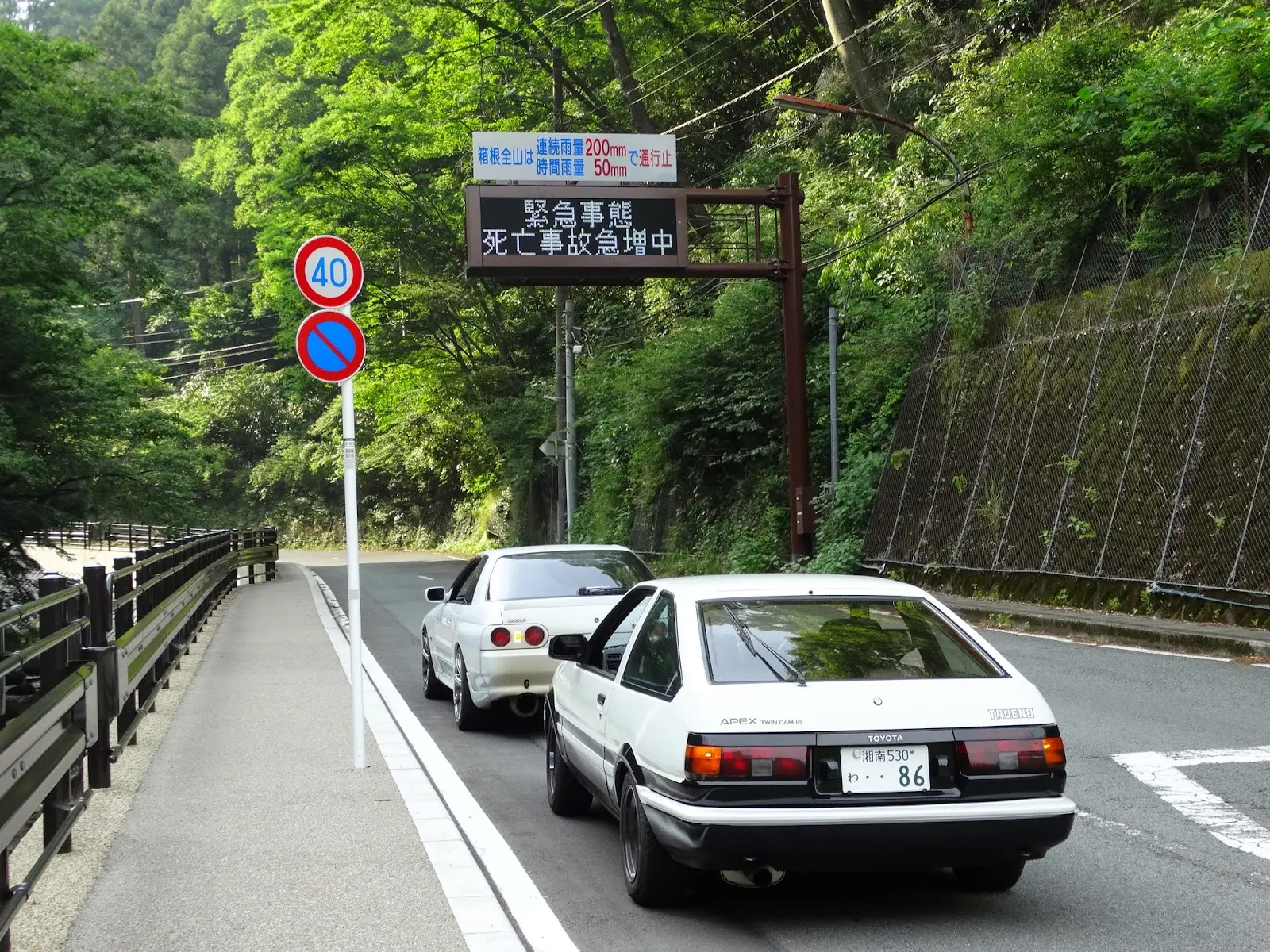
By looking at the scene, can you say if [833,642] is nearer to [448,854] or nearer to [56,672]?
[448,854]

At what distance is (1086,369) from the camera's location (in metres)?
19.7

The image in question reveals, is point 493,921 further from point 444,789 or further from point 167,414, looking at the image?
point 167,414

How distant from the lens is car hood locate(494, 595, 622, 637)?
33.1 ft

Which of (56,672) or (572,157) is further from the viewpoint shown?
→ (572,157)

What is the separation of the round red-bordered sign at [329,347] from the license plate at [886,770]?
4.87 metres

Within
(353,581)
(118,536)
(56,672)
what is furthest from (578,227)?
(118,536)

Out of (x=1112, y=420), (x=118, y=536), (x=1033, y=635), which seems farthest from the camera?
(x=118, y=536)

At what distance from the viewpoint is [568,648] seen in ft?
23.4

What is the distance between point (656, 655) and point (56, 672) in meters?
2.89

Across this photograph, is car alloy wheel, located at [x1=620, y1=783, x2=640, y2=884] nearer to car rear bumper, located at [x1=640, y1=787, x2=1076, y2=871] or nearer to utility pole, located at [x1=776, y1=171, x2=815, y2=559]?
car rear bumper, located at [x1=640, y1=787, x2=1076, y2=871]

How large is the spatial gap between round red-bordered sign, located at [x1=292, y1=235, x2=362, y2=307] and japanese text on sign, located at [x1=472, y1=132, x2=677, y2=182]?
14350 mm

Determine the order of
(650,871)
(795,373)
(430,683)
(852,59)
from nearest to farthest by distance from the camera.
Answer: (650,871), (430,683), (795,373), (852,59)

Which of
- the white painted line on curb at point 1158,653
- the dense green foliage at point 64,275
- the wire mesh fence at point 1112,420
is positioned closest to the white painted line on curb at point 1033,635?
the white painted line on curb at point 1158,653

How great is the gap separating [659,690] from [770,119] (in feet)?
116
